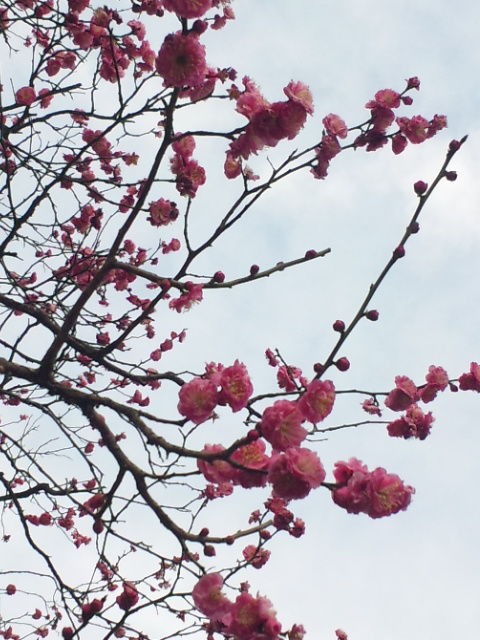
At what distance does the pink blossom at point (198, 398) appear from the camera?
2.29 metres

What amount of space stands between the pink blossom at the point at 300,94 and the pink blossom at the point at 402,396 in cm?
146

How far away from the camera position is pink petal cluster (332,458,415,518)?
211 centimetres

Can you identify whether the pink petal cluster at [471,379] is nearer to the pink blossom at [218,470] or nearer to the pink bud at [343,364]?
the pink bud at [343,364]

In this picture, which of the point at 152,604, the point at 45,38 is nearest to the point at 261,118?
the point at 152,604

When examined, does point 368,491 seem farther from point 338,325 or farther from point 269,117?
point 269,117

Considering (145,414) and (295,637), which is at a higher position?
(145,414)

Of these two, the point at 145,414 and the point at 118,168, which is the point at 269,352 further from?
the point at 118,168

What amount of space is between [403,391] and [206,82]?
6.05ft

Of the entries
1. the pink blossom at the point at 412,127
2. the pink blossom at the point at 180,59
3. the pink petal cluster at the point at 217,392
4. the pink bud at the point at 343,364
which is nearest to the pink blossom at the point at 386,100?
the pink blossom at the point at 412,127

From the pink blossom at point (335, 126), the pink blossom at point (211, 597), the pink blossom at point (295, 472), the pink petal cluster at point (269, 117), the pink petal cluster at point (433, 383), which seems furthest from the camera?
the pink petal cluster at point (433, 383)

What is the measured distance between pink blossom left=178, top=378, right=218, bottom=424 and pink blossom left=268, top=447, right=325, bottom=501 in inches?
14.3

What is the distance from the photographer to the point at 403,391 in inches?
127

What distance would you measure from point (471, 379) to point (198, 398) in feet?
6.20

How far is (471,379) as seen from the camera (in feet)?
11.6
